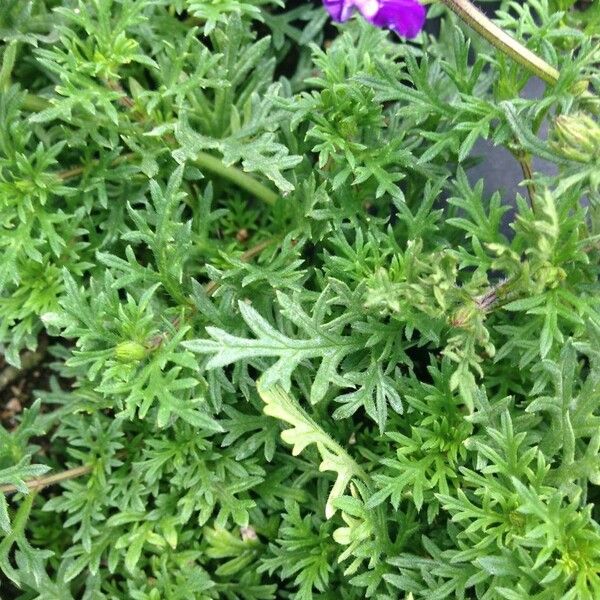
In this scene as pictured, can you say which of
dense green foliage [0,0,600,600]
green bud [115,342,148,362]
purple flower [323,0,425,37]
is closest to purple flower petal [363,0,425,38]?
purple flower [323,0,425,37]

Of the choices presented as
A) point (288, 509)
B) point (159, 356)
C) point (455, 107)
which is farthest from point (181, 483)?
point (455, 107)

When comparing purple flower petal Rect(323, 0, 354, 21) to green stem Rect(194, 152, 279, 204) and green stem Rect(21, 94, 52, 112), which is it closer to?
green stem Rect(194, 152, 279, 204)

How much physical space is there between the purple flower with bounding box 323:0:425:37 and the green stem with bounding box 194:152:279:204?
0.52 meters

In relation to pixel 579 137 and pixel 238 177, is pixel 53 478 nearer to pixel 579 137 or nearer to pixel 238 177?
pixel 238 177

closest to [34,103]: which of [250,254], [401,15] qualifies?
[250,254]

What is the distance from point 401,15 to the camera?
1.53 m

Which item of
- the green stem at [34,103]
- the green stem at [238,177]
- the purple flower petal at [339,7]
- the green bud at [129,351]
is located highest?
the purple flower petal at [339,7]

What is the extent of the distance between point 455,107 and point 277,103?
385 mm

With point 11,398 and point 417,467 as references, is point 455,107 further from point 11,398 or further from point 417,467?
point 11,398

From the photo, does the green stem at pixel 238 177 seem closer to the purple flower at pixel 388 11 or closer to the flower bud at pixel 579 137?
the purple flower at pixel 388 11

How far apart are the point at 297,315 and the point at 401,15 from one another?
609 millimetres

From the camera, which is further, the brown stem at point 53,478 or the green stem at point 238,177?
the green stem at point 238,177

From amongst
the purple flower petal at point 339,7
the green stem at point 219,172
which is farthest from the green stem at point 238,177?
the purple flower petal at point 339,7

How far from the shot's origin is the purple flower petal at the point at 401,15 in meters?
1.52
